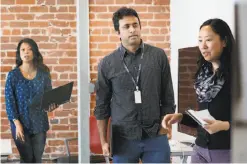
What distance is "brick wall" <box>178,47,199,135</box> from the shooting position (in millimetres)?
2301

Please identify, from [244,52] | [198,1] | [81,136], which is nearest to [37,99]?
[81,136]

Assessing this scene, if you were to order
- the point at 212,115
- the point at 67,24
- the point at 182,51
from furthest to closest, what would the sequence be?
the point at 182,51, the point at 67,24, the point at 212,115

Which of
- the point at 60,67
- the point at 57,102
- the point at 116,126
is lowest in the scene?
the point at 116,126

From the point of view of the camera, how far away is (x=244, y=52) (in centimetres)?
95

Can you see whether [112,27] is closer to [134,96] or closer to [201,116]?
[134,96]

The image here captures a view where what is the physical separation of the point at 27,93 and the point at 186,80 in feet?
A: 3.65

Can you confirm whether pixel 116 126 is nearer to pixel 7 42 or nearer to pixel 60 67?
pixel 60 67

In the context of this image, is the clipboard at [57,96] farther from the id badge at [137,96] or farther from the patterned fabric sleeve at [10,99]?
the id badge at [137,96]

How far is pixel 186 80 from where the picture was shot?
240 cm

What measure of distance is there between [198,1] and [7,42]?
48.0 inches

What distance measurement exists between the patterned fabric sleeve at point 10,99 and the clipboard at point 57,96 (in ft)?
0.46

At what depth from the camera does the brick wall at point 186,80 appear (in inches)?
90.6

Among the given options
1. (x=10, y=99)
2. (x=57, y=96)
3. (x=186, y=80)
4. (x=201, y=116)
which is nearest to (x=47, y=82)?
(x=57, y=96)

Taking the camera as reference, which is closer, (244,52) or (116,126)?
(244,52)
